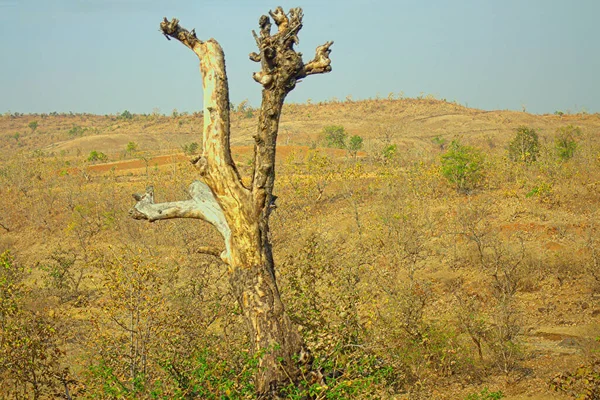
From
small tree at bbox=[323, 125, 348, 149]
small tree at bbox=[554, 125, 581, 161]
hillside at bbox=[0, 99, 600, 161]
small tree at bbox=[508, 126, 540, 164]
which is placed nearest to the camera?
small tree at bbox=[554, 125, 581, 161]

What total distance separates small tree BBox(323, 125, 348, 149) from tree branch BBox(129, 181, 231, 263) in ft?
112

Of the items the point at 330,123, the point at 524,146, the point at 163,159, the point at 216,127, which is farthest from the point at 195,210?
the point at 330,123

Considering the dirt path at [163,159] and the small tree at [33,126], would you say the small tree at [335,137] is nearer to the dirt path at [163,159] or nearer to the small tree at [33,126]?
the dirt path at [163,159]

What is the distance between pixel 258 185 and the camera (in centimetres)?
549

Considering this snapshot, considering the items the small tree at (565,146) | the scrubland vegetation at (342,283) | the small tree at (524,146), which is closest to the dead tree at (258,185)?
the scrubland vegetation at (342,283)

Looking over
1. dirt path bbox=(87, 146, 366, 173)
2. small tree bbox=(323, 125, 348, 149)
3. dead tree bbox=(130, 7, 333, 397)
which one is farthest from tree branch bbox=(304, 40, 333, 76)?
small tree bbox=(323, 125, 348, 149)

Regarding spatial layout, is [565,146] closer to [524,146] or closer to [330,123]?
[524,146]

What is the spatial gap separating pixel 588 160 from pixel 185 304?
1820cm

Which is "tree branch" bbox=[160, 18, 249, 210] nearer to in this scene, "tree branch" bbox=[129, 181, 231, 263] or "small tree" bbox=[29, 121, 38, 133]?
"tree branch" bbox=[129, 181, 231, 263]

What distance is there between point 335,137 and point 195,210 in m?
36.3

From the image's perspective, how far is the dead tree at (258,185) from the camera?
17.5ft

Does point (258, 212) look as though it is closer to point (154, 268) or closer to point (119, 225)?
point (154, 268)

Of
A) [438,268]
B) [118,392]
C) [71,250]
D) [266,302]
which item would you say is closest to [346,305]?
[266,302]

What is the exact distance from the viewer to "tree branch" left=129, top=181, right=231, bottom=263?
5.65 metres
